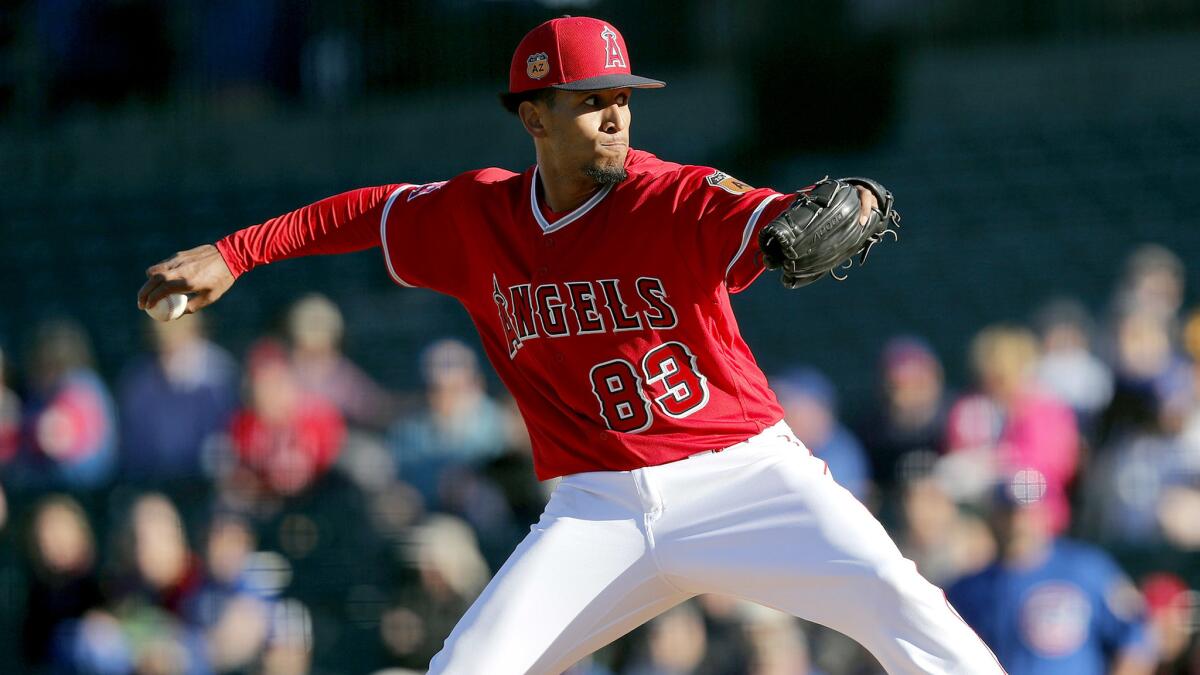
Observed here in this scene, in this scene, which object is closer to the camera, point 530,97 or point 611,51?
point 611,51

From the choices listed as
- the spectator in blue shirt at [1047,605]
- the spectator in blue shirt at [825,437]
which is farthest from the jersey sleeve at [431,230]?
the spectator in blue shirt at [825,437]

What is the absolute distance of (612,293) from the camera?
3.90 meters

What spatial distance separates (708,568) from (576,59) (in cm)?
120

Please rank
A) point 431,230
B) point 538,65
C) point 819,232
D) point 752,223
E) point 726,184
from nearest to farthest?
point 819,232 → point 752,223 → point 726,184 → point 538,65 → point 431,230

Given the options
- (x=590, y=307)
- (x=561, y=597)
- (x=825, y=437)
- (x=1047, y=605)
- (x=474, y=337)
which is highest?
(x=590, y=307)

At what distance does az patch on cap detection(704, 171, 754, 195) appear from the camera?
12.4 feet

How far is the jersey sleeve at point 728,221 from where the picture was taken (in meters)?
3.64

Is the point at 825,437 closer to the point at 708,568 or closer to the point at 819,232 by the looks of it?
the point at 708,568

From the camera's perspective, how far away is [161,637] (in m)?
6.82

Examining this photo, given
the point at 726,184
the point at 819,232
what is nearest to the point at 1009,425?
the point at 726,184

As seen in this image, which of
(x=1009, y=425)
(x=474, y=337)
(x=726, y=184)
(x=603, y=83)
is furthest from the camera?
(x=474, y=337)

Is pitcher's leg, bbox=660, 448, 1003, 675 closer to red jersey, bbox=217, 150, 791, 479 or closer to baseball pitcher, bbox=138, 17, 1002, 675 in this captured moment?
baseball pitcher, bbox=138, 17, 1002, 675

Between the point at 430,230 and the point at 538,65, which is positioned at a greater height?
the point at 538,65

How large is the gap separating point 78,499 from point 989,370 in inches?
153
